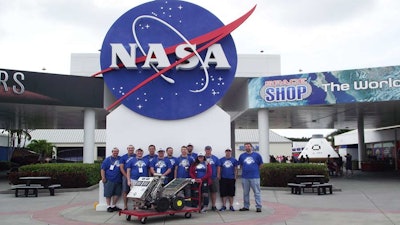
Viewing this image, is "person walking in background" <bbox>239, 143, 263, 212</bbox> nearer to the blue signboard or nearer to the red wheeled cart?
the red wheeled cart

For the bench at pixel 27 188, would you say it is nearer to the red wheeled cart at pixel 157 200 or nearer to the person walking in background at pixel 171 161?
the person walking in background at pixel 171 161

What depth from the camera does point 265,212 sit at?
11086 mm

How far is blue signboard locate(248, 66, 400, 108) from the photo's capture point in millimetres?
18812

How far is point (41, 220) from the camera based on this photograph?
33.2 ft

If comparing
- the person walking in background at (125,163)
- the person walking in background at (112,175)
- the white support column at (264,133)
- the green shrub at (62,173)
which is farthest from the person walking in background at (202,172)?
the white support column at (264,133)

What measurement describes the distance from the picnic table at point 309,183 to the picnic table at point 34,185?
8764 millimetres

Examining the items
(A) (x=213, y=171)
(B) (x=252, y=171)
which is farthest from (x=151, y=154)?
(B) (x=252, y=171)

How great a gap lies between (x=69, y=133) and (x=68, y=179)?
3863 cm

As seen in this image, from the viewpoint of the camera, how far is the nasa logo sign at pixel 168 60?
12055mm

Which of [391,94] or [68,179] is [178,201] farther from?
[391,94]

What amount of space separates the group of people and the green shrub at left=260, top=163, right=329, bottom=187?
678 cm

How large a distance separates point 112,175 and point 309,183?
324 inches

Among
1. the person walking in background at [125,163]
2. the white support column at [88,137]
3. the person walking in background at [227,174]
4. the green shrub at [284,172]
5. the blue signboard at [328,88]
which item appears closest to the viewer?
the person walking in background at [125,163]

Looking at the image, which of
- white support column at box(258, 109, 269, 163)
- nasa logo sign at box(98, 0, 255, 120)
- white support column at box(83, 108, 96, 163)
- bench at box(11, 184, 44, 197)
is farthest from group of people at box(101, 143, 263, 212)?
white support column at box(258, 109, 269, 163)
